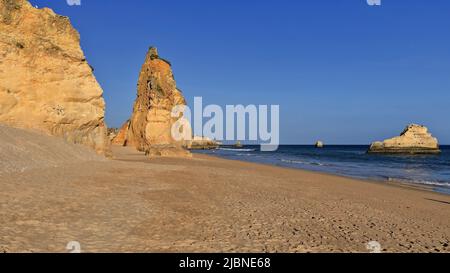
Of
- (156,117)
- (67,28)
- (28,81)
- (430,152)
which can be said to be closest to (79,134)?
(28,81)

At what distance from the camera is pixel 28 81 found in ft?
73.3

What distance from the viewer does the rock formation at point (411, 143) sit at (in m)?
103

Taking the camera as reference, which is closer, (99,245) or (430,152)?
(99,245)

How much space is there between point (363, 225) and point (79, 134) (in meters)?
22.2

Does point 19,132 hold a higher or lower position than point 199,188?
higher

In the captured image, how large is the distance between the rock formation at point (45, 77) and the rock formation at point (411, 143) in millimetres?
95336

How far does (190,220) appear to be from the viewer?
28.1 feet

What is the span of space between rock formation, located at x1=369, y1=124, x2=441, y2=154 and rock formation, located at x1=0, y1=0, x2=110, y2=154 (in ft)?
313

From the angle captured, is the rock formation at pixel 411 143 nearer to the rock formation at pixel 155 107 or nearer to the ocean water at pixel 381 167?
the ocean water at pixel 381 167

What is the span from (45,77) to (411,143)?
106535 mm

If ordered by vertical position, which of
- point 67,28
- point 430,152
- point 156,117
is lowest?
point 430,152

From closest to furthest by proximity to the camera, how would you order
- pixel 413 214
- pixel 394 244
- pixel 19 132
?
1. pixel 394 244
2. pixel 413 214
3. pixel 19 132
